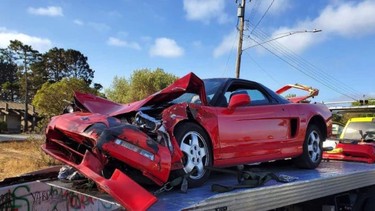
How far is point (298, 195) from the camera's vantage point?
4.84 m

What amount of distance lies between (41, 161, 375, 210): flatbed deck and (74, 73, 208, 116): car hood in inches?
33.9

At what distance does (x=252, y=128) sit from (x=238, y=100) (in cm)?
52

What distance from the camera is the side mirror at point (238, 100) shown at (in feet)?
15.4

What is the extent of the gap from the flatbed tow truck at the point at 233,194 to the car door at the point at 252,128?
35 centimetres

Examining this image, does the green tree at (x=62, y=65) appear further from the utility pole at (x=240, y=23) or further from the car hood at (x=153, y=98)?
the car hood at (x=153, y=98)

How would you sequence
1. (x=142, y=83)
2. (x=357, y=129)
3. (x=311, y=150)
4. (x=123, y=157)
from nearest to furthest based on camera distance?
1. (x=123, y=157)
2. (x=311, y=150)
3. (x=357, y=129)
4. (x=142, y=83)

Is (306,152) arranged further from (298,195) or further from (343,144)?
(343,144)

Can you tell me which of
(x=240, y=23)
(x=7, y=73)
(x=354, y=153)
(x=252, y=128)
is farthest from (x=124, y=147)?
(x=7, y=73)

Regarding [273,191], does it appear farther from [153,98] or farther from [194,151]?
[153,98]

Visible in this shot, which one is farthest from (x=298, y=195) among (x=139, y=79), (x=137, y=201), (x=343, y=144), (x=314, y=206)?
(x=139, y=79)

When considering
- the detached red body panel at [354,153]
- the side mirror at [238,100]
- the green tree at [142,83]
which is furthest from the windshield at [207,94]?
the green tree at [142,83]

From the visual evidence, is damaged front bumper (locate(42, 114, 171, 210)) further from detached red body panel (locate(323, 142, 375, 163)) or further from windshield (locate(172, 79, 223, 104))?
detached red body panel (locate(323, 142, 375, 163))

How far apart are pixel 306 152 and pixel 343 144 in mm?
2272

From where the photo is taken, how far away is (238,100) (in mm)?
4715
